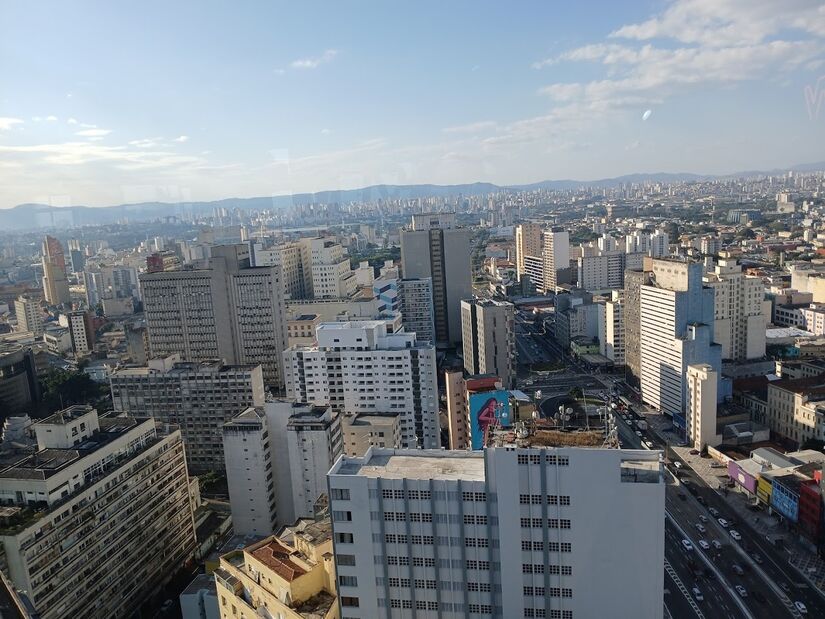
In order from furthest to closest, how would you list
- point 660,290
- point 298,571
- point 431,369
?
point 660,290
point 431,369
point 298,571

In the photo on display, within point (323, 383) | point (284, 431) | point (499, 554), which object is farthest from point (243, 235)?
point (499, 554)

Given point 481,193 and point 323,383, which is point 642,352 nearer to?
point 323,383

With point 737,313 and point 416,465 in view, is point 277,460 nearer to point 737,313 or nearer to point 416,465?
point 416,465

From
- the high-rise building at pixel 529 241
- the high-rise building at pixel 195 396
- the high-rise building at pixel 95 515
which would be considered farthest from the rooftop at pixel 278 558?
the high-rise building at pixel 529 241

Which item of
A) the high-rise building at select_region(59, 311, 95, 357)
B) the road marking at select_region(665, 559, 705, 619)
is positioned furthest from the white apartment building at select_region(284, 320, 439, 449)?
the high-rise building at select_region(59, 311, 95, 357)

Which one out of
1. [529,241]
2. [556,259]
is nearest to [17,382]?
[556,259]
